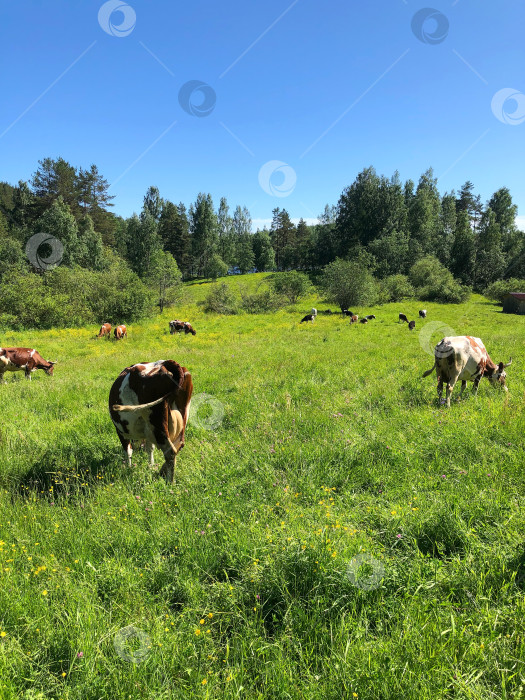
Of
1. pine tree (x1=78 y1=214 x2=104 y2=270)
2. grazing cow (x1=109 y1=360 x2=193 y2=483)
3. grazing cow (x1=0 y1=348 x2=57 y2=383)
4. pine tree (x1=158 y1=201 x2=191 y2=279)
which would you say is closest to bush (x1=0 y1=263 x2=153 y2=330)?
pine tree (x1=78 y1=214 x2=104 y2=270)

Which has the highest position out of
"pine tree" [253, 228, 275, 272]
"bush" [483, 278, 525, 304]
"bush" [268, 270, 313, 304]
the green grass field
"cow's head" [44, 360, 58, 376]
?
"pine tree" [253, 228, 275, 272]

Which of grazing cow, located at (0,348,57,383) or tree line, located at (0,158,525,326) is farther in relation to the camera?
tree line, located at (0,158,525,326)

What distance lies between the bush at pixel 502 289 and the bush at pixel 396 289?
11712mm

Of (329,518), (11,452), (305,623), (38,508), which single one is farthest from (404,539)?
(11,452)

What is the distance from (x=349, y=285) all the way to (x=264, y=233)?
50.1 meters

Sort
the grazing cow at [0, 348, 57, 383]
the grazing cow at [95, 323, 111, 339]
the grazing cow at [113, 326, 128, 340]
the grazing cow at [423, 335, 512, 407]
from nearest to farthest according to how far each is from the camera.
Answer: the grazing cow at [423, 335, 512, 407] → the grazing cow at [0, 348, 57, 383] → the grazing cow at [113, 326, 128, 340] → the grazing cow at [95, 323, 111, 339]

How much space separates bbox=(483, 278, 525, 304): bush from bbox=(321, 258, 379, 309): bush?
69.9ft

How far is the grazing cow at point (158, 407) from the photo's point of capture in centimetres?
424

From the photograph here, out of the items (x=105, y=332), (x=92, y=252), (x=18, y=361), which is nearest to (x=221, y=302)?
(x=105, y=332)

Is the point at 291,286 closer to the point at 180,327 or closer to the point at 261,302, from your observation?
the point at 261,302

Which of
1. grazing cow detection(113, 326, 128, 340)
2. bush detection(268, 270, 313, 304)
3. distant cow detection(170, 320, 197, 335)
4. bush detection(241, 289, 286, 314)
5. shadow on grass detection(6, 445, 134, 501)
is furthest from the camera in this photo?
bush detection(268, 270, 313, 304)

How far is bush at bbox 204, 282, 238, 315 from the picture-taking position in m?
35.0

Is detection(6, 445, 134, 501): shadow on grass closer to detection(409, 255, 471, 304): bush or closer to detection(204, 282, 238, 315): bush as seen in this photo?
detection(204, 282, 238, 315): bush

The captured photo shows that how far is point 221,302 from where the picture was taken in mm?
35375
